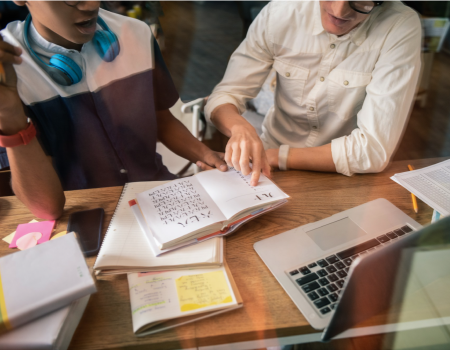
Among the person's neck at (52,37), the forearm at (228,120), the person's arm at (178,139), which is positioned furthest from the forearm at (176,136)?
the person's neck at (52,37)

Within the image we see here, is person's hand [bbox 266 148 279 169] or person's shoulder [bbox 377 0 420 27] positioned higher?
person's shoulder [bbox 377 0 420 27]

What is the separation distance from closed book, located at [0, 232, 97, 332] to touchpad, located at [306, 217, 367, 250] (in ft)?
1.61

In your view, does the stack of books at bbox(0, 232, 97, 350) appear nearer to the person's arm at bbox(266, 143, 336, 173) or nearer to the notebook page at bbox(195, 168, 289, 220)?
the notebook page at bbox(195, 168, 289, 220)

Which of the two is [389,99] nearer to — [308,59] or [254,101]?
[308,59]

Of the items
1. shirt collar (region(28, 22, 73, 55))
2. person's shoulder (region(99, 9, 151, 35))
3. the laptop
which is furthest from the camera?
person's shoulder (region(99, 9, 151, 35))

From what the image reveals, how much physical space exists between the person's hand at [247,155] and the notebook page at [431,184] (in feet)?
1.20

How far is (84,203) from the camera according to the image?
0.95m

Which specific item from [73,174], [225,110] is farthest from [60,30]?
[225,110]

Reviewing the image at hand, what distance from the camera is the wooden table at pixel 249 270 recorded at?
24.1 inches

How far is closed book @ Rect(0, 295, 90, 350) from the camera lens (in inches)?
22.2

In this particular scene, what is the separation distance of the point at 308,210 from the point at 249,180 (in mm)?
174

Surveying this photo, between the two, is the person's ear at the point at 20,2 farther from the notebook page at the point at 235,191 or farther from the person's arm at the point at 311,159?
the person's arm at the point at 311,159

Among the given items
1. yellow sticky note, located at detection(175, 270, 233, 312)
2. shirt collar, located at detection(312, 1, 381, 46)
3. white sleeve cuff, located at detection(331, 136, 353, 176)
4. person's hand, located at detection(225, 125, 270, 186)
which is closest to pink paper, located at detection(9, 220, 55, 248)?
yellow sticky note, located at detection(175, 270, 233, 312)

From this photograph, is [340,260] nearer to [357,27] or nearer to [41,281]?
[41,281]
